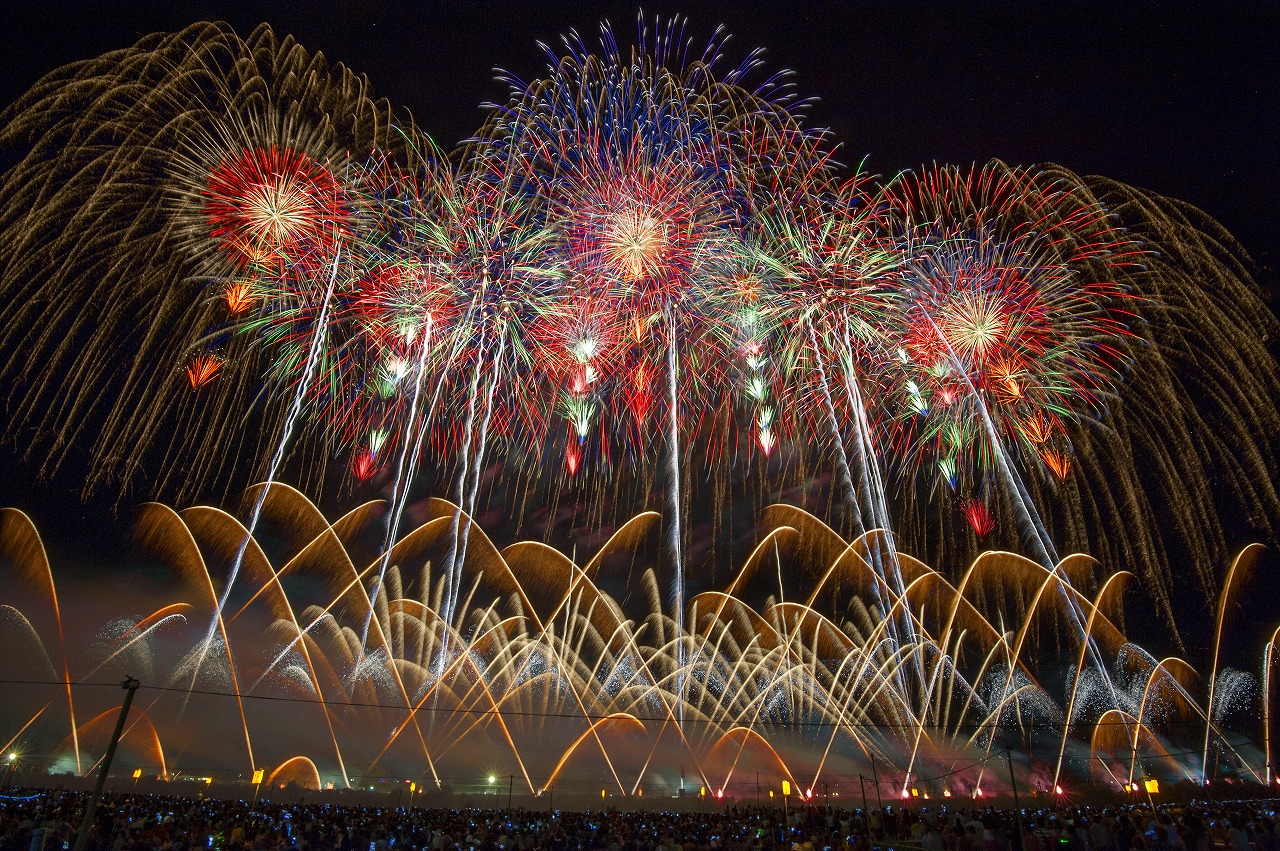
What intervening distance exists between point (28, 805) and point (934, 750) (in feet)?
137

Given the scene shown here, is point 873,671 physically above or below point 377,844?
above

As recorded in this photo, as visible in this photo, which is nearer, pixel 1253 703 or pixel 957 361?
pixel 957 361

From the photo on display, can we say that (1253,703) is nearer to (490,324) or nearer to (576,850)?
(576,850)

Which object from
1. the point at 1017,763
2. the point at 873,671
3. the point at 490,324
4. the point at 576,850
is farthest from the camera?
the point at 1017,763

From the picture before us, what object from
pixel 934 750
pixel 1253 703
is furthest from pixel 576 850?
pixel 1253 703

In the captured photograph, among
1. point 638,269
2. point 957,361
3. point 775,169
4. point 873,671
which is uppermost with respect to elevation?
point 775,169

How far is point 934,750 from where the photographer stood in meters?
41.2

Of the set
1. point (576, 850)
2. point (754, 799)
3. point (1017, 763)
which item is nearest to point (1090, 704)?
point (1017, 763)

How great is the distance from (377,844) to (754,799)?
28914 millimetres

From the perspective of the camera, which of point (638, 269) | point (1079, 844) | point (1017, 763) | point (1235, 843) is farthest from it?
point (1017, 763)

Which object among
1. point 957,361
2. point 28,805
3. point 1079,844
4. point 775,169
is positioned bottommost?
point 28,805

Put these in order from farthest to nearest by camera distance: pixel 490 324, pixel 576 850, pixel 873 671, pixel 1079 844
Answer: pixel 873 671, pixel 490 324, pixel 576 850, pixel 1079 844

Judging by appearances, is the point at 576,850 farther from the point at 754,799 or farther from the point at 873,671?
the point at 754,799

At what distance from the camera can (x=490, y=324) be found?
981 inches
